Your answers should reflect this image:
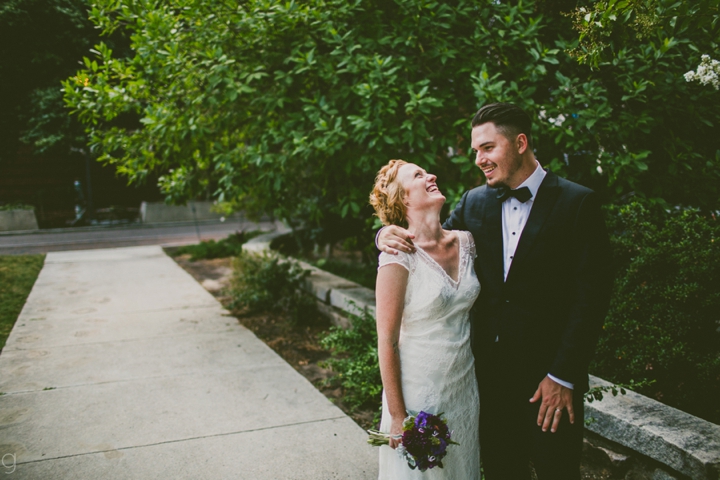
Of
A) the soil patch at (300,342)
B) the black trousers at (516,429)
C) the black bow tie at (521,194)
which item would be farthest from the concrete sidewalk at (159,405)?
the black bow tie at (521,194)

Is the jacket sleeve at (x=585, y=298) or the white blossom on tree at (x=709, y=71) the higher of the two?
the white blossom on tree at (x=709, y=71)

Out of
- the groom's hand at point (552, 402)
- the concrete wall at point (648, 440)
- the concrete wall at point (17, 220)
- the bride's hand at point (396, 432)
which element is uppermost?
the groom's hand at point (552, 402)

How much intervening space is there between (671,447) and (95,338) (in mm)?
5339

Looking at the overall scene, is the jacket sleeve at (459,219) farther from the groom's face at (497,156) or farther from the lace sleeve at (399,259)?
the lace sleeve at (399,259)

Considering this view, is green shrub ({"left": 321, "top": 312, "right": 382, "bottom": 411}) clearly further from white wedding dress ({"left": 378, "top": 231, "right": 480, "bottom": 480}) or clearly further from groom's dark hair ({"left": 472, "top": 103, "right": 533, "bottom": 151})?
groom's dark hair ({"left": 472, "top": 103, "right": 533, "bottom": 151})

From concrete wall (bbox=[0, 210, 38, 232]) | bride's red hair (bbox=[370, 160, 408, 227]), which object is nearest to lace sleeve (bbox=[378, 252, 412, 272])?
bride's red hair (bbox=[370, 160, 408, 227])

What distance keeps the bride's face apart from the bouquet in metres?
0.88

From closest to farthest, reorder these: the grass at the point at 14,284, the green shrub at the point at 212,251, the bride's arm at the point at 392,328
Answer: the bride's arm at the point at 392,328 < the grass at the point at 14,284 < the green shrub at the point at 212,251

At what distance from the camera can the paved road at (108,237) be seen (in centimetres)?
1521

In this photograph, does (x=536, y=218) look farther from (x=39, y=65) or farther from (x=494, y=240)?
(x=39, y=65)

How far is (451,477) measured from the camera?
2.27 meters

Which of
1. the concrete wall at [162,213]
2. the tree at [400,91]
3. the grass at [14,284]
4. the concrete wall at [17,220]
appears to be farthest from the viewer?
the concrete wall at [162,213]

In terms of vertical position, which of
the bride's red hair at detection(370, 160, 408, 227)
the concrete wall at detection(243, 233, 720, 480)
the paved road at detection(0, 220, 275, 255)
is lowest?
the paved road at detection(0, 220, 275, 255)

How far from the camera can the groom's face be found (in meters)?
2.26
